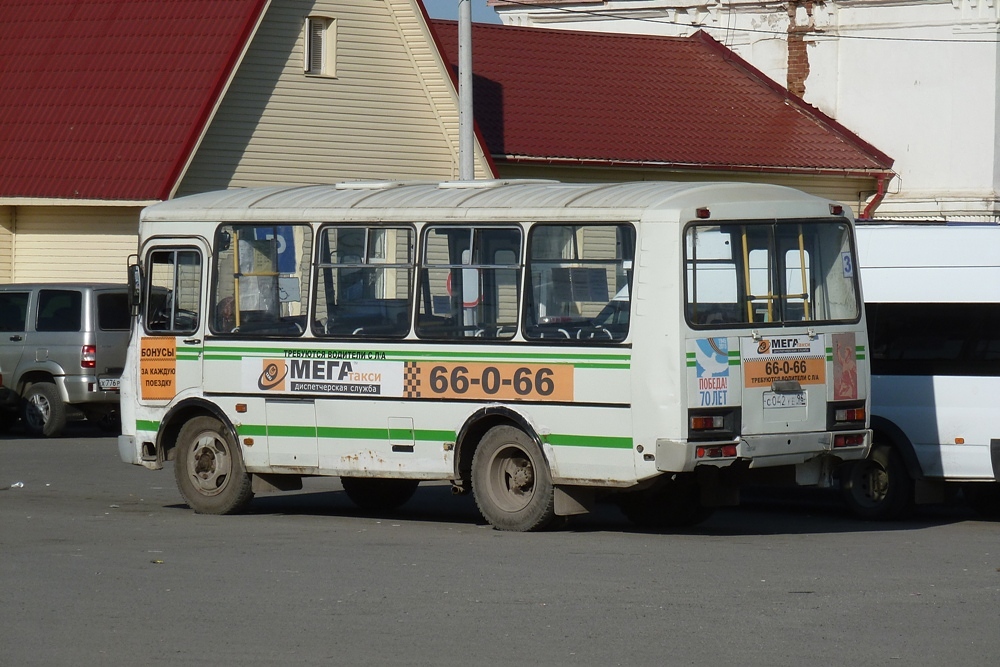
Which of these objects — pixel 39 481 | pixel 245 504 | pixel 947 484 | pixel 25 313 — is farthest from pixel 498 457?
pixel 25 313

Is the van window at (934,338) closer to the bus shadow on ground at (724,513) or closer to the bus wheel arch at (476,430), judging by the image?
the bus shadow on ground at (724,513)

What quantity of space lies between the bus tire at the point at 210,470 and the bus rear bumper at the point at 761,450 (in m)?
4.02

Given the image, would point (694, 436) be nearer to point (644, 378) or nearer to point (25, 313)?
point (644, 378)

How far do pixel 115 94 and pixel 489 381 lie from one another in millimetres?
15975

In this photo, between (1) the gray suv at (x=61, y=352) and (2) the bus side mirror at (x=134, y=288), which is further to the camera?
(1) the gray suv at (x=61, y=352)

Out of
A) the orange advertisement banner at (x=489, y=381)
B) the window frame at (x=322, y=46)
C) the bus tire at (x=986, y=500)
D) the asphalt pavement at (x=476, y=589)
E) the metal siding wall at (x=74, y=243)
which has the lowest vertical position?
the asphalt pavement at (x=476, y=589)

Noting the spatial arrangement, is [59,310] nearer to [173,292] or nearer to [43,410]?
[43,410]

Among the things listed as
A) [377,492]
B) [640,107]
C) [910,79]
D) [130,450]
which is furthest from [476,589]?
[910,79]

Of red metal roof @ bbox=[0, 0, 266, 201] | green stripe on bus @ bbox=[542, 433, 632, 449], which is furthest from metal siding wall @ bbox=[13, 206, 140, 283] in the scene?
green stripe on bus @ bbox=[542, 433, 632, 449]

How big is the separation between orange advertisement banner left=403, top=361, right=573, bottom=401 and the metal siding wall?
14675 mm

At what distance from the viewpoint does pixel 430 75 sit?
30.1 m

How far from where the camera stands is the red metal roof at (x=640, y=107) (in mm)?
32156

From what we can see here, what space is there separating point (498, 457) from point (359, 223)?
2273 mm

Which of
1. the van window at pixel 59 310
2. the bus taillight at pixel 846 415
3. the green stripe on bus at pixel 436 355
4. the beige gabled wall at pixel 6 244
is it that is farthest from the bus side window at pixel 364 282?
the beige gabled wall at pixel 6 244
